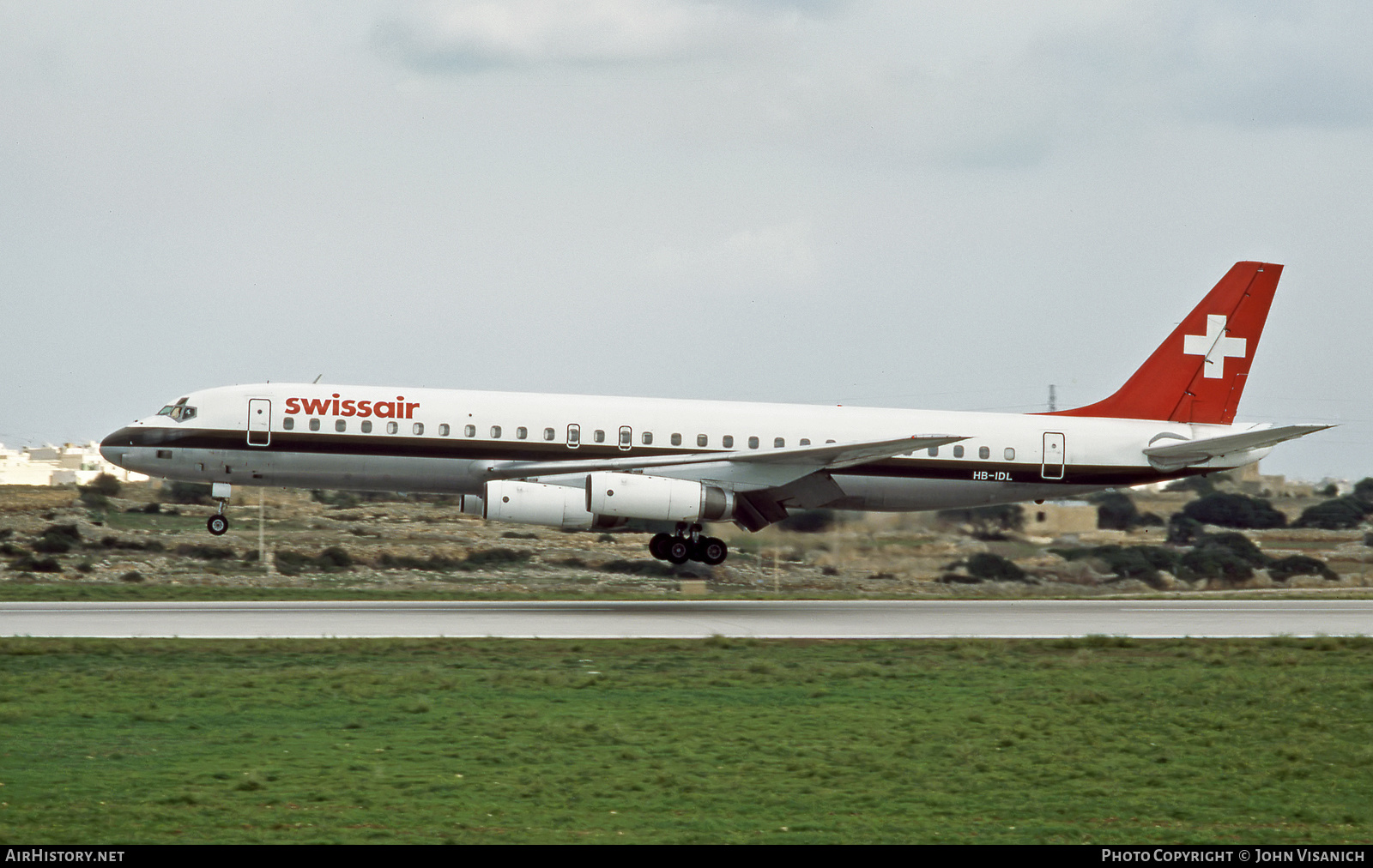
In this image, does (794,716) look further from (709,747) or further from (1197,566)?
(1197,566)

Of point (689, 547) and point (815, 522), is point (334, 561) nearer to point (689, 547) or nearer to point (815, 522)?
point (815, 522)

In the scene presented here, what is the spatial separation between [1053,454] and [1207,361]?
5164 millimetres

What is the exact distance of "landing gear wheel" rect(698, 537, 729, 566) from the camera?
103 feet

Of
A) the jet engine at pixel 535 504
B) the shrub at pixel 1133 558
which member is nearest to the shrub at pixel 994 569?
the shrub at pixel 1133 558

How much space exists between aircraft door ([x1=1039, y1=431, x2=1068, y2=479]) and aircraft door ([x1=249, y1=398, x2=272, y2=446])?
1793 cm

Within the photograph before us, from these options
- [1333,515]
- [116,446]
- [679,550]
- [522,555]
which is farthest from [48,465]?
[1333,515]

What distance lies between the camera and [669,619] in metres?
27.0

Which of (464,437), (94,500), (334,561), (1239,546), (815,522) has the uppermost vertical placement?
(464,437)

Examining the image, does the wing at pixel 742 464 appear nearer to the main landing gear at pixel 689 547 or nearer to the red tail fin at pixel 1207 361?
the main landing gear at pixel 689 547

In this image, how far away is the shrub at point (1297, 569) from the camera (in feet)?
163

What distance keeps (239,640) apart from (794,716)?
33.5 ft

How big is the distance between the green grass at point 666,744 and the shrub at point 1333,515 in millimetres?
35943

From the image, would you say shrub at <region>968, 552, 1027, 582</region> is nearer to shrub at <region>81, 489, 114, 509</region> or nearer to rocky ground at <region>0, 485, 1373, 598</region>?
rocky ground at <region>0, 485, 1373, 598</region>

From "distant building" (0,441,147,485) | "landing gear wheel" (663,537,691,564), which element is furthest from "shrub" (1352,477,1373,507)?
"distant building" (0,441,147,485)
